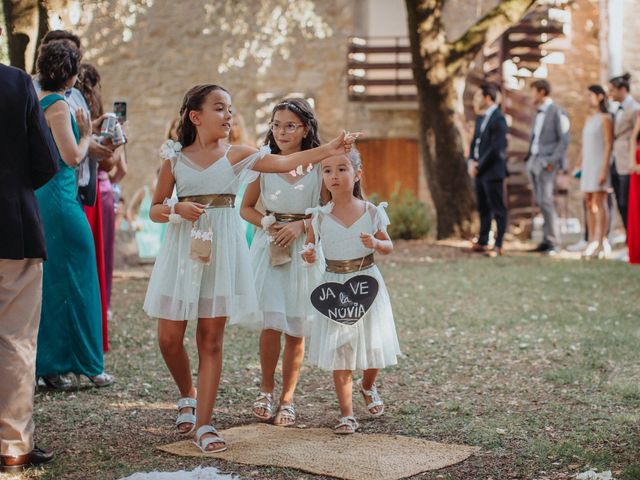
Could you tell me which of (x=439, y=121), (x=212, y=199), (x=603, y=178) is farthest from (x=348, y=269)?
(x=439, y=121)

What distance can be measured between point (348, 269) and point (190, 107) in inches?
44.1

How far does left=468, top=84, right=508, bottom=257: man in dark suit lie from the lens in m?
13.1

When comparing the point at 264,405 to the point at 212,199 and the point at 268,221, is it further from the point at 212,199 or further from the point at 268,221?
the point at 212,199

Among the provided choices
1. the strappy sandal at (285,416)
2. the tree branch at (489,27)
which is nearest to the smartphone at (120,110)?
the strappy sandal at (285,416)

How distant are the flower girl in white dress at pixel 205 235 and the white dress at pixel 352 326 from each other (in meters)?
0.40

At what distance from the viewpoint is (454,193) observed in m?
15.1

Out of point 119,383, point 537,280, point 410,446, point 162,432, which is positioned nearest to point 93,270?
point 119,383

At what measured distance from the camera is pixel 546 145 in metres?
13.7

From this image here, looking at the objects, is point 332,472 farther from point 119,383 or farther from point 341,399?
point 119,383

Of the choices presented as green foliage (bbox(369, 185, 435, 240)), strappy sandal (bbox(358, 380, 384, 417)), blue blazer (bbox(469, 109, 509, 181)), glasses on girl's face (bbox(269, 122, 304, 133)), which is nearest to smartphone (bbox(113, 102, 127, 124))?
glasses on girl's face (bbox(269, 122, 304, 133))

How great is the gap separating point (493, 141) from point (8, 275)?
31.5ft

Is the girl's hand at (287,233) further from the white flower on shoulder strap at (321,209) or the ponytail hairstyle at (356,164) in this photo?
the ponytail hairstyle at (356,164)

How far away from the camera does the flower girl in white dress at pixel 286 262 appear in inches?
205

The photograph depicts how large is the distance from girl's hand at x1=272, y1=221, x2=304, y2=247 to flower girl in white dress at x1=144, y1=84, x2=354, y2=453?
36 cm
